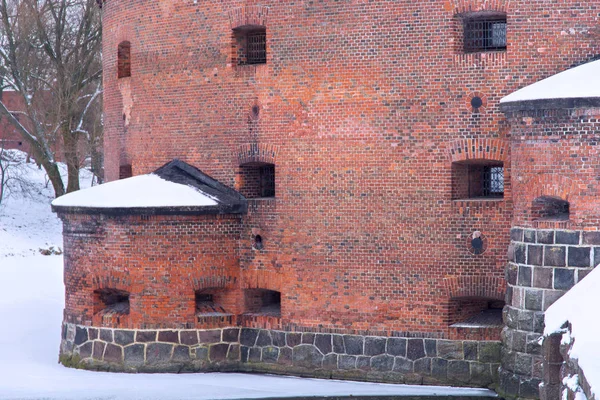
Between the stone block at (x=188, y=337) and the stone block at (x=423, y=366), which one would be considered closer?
the stone block at (x=423, y=366)

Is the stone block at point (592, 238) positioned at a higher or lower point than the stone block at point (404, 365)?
higher

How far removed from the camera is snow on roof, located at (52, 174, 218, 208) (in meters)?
15.4

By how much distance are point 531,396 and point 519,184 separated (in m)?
2.56

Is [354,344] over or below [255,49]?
below

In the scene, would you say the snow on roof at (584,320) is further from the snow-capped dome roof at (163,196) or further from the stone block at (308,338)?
the snow-capped dome roof at (163,196)

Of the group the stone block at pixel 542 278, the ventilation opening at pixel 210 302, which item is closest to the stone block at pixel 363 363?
the ventilation opening at pixel 210 302

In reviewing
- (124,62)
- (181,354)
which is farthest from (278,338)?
(124,62)

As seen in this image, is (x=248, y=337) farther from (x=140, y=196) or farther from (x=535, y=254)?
(x=535, y=254)

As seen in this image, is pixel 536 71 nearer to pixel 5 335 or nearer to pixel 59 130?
pixel 5 335

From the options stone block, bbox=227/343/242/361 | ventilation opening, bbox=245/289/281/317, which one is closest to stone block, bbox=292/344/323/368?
ventilation opening, bbox=245/289/281/317

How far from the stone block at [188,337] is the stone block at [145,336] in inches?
15.4

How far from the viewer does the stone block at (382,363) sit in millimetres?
14562

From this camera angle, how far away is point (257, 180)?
1617 centimetres

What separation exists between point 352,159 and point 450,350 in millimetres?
2911
